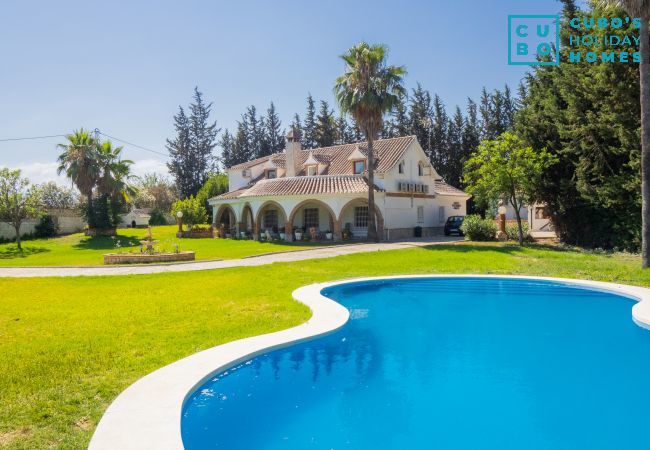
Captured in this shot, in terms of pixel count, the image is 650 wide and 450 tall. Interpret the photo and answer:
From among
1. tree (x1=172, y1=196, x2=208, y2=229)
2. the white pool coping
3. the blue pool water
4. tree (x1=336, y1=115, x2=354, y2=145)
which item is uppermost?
tree (x1=336, y1=115, x2=354, y2=145)

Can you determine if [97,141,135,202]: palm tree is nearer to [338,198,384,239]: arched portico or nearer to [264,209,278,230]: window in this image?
[264,209,278,230]: window

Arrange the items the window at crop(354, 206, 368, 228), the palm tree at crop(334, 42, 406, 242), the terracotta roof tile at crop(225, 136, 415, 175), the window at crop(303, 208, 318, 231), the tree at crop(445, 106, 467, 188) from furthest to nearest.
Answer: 1. the tree at crop(445, 106, 467, 188)
2. the window at crop(303, 208, 318, 231)
3. the terracotta roof tile at crop(225, 136, 415, 175)
4. the window at crop(354, 206, 368, 228)
5. the palm tree at crop(334, 42, 406, 242)

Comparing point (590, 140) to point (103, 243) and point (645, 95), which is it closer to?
point (645, 95)

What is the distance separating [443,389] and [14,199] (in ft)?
125

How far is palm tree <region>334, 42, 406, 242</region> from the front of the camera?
29.1 metres

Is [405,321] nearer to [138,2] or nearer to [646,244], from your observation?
[646,244]

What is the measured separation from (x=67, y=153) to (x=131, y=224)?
22.5m

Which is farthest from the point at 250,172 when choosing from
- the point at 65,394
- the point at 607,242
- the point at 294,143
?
the point at 65,394

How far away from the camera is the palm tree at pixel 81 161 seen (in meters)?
38.9

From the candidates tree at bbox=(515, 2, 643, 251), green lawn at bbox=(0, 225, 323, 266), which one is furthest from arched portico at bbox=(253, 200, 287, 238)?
tree at bbox=(515, 2, 643, 251)

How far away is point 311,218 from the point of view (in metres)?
35.8

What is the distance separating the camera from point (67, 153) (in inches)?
1569

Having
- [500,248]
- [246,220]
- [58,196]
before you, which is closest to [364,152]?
[246,220]

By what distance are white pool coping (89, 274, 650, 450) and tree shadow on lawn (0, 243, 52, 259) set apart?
27082 millimetres
